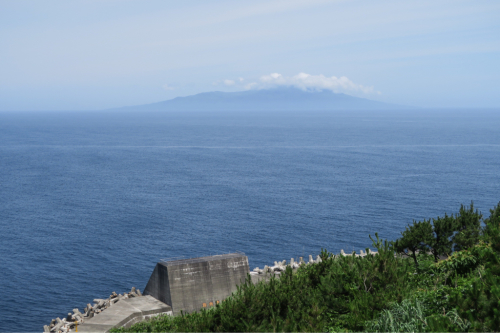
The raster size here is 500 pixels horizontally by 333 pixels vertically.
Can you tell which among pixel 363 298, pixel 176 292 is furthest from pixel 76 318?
pixel 363 298

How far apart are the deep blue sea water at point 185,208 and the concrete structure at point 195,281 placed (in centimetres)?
1506

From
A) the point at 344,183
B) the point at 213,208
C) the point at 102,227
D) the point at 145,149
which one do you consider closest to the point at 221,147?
the point at 145,149

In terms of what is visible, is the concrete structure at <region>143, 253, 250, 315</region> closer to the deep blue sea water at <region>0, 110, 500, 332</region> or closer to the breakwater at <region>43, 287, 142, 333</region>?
the breakwater at <region>43, 287, 142, 333</region>

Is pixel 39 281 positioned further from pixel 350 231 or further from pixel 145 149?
pixel 145 149

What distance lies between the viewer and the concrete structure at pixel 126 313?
3866 cm

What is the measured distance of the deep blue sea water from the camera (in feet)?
202

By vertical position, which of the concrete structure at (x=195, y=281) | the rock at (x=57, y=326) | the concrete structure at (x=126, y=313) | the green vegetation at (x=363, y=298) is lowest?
the rock at (x=57, y=326)

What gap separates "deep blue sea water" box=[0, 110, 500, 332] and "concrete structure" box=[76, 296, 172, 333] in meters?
11.5

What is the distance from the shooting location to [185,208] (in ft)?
306

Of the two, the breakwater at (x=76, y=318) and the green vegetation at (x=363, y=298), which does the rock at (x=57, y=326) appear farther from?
the green vegetation at (x=363, y=298)

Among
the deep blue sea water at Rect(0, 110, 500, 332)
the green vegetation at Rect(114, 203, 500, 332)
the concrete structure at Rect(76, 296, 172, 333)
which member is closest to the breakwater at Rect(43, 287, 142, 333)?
the concrete structure at Rect(76, 296, 172, 333)

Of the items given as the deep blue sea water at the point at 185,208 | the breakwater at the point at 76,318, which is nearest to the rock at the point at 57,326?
the breakwater at the point at 76,318

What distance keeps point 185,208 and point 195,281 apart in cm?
5051

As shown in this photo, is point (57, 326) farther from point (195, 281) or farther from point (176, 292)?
point (195, 281)
